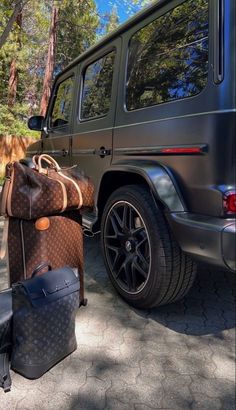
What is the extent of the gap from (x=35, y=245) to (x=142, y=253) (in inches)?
32.4

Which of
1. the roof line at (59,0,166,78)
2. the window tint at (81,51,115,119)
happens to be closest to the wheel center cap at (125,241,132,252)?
the window tint at (81,51,115,119)

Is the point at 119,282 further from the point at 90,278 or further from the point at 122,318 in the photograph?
the point at 90,278

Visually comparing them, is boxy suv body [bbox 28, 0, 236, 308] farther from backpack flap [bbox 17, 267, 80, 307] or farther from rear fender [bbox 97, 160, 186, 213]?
backpack flap [bbox 17, 267, 80, 307]

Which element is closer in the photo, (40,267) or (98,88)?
(40,267)

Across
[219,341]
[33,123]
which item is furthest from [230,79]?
[33,123]

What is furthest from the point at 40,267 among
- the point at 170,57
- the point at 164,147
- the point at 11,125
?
the point at 11,125

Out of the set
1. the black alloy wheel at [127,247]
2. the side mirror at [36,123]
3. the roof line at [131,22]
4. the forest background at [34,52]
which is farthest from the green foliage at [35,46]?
the black alloy wheel at [127,247]

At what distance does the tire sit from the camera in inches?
103

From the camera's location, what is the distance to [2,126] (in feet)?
48.4

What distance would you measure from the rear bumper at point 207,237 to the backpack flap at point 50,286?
717mm

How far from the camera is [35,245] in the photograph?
8.04 ft

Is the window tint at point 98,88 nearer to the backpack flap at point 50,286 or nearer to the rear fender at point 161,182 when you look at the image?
the rear fender at point 161,182

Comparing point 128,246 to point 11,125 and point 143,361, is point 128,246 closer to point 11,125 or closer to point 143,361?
point 143,361

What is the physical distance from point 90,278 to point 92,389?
155 cm
